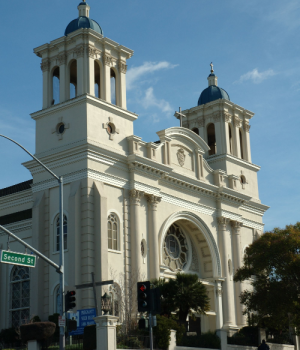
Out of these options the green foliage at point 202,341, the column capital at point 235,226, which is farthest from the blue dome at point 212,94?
the green foliage at point 202,341

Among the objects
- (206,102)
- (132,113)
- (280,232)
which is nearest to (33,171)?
(132,113)

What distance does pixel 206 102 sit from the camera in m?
54.9

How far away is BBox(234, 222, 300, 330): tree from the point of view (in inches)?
1496

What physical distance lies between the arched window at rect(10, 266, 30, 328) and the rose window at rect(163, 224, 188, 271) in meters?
9.97

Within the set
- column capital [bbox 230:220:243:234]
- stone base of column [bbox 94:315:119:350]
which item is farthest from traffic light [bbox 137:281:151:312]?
column capital [bbox 230:220:243:234]

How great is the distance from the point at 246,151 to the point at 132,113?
52.8 feet

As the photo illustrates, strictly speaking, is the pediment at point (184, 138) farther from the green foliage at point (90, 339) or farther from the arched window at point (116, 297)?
the green foliage at point (90, 339)

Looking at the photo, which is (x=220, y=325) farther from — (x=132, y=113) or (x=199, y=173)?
(x=132, y=113)

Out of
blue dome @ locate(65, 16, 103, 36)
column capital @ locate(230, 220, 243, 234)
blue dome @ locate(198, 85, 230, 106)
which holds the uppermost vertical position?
blue dome @ locate(65, 16, 103, 36)

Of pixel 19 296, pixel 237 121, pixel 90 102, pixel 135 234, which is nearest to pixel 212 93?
pixel 237 121

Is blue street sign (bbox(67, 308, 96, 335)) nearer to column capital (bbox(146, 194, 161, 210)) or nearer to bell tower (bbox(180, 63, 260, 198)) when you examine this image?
column capital (bbox(146, 194, 161, 210))

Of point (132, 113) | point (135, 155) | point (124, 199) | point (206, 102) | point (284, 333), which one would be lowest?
point (284, 333)

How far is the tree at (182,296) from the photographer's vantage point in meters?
36.4

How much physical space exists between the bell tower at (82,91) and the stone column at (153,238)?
14.3ft
